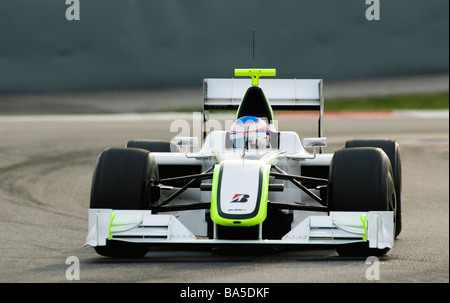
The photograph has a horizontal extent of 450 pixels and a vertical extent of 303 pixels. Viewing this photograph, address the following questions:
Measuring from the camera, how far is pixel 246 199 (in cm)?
654

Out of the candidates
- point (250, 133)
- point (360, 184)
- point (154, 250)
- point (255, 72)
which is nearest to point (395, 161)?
point (250, 133)

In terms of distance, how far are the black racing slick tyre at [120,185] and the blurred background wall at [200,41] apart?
1445cm

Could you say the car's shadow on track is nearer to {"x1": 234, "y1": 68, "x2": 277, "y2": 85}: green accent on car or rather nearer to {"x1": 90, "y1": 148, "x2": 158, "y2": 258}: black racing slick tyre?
{"x1": 90, "y1": 148, "x2": 158, "y2": 258}: black racing slick tyre

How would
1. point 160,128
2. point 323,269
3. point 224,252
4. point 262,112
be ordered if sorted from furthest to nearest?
point 160,128 → point 262,112 → point 224,252 → point 323,269

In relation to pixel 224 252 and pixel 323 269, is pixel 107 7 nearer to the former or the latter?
pixel 224 252

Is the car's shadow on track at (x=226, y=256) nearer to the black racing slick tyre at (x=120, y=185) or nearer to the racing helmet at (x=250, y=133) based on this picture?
the black racing slick tyre at (x=120, y=185)

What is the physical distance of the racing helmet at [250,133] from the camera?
787 cm

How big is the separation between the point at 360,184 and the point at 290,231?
2.23ft

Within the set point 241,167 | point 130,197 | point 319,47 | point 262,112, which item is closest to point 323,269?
point 241,167

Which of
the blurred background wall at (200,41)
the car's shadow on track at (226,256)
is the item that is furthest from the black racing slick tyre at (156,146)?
the blurred background wall at (200,41)

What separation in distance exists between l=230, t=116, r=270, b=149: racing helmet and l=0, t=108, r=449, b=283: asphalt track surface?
1062 mm

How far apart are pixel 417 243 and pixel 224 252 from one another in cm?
177

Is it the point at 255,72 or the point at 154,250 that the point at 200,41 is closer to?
the point at 255,72

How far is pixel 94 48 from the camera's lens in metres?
21.9
